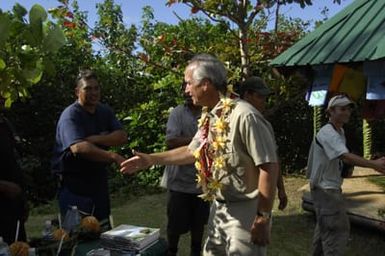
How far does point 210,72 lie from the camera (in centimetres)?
293

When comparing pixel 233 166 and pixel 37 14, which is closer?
pixel 37 14

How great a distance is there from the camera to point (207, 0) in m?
6.96

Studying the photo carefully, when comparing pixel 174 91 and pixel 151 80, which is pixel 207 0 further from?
pixel 151 80

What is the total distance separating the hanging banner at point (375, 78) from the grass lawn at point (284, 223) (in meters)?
2.14

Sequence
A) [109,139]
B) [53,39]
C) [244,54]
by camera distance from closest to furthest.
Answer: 1. [53,39]
2. [109,139]
3. [244,54]

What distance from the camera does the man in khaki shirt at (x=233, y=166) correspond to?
280 centimetres

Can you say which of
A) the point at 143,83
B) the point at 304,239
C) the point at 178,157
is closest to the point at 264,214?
the point at 178,157

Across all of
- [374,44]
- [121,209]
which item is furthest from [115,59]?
[374,44]

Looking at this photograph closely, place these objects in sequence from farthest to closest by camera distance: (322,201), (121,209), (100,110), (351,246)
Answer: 1. (121,209)
2. (351,246)
3. (322,201)
4. (100,110)

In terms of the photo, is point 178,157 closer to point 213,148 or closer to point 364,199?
point 213,148

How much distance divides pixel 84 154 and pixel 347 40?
218cm

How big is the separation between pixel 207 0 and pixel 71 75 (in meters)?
3.66

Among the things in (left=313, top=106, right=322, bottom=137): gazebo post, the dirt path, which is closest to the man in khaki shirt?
the dirt path

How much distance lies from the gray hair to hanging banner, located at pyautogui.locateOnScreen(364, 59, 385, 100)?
1.51m
